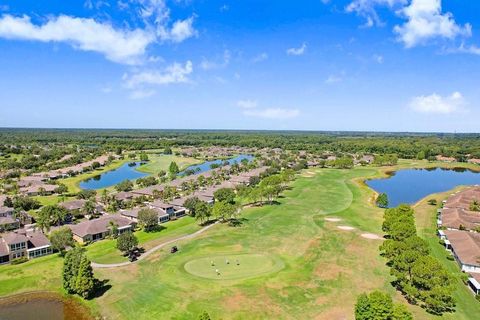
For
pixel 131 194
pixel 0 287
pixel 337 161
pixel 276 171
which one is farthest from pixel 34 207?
pixel 337 161

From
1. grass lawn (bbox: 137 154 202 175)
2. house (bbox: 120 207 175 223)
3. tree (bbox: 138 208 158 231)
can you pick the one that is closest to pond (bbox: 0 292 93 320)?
tree (bbox: 138 208 158 231)

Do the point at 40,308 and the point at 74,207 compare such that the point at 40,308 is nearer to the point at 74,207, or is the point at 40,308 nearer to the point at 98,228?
the point at 98,228

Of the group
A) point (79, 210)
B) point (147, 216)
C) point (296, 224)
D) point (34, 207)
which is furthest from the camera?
point (34, 207)

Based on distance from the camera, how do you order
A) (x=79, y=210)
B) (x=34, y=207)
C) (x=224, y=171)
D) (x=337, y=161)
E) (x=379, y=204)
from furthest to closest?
(x=337, y=161) → (x=224, y=171) → (x=379, y=204) → (x=34, y=207) → (x=79, y=210)

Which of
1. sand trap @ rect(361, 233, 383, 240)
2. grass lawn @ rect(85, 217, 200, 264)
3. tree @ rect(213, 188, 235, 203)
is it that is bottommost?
grass lawn @ rect(85, 217, 200, 264)

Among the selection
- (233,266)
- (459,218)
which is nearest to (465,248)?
(459,218)

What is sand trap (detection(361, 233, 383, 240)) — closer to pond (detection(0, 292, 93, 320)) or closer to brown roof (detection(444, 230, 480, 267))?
brown roof (detection(444, 230, 480, 267))

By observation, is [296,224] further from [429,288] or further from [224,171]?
[224,171]
